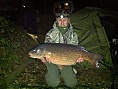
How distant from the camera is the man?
566 cm

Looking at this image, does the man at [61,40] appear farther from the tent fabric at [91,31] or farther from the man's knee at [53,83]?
the tent fabric at [91,31]

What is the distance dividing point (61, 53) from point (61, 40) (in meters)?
0.72

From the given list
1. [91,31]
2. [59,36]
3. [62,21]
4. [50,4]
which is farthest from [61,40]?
[50,4]

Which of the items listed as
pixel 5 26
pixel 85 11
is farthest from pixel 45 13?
pixel 85 11

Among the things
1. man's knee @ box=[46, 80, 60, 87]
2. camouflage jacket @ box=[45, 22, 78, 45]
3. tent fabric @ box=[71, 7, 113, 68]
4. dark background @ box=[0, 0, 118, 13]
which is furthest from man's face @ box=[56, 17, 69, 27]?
dark background @ box=[0, 0, 118, 13]

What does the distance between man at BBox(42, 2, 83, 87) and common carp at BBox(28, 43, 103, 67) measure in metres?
0.44

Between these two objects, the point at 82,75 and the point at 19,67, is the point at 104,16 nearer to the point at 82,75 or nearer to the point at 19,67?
the point at 82,75

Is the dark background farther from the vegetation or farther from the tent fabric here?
the tent fabric

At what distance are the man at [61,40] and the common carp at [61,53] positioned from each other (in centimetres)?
44

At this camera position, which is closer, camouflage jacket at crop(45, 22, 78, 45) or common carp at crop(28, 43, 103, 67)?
common carp at crop(28, 43, 103, 67)

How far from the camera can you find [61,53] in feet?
17.1

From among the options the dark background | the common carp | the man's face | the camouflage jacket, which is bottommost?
the common carp

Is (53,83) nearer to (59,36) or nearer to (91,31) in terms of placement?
(59,36)

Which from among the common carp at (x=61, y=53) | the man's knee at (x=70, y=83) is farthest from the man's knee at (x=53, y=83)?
the common carp at (x=61, y=53)
